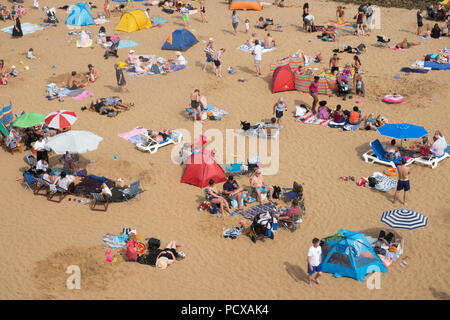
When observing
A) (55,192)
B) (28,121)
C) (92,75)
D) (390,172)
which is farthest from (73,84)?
(390,172)

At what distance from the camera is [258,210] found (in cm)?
1520

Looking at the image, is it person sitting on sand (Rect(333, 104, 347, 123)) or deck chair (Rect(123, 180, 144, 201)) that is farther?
person sitting on sand (Rect(333, 104, 347, 123))

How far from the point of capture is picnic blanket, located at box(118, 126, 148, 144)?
19.0 metres

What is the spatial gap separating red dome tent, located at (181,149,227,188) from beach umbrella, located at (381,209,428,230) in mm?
5415

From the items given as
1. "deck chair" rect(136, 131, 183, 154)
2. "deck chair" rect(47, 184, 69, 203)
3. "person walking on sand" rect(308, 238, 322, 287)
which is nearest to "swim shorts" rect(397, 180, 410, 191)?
"person walking on sand" rect(308, 238, 322, 287)

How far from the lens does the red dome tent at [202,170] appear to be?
1628 cm

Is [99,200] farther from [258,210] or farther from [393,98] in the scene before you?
[393,98]

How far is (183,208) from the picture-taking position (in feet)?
50.8

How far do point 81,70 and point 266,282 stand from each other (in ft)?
53.6

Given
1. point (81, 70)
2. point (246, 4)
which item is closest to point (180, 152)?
point (81, 70)

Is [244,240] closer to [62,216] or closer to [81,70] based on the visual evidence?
[62,216]

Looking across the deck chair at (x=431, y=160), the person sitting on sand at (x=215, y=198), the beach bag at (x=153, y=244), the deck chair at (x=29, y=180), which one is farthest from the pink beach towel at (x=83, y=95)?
the deck chair at (x=431, y=160)

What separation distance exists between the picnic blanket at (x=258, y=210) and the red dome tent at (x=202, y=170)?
1.77 metres

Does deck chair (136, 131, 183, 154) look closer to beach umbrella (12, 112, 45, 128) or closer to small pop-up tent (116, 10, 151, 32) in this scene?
beach umbrella (12, 112, 45, 128)
